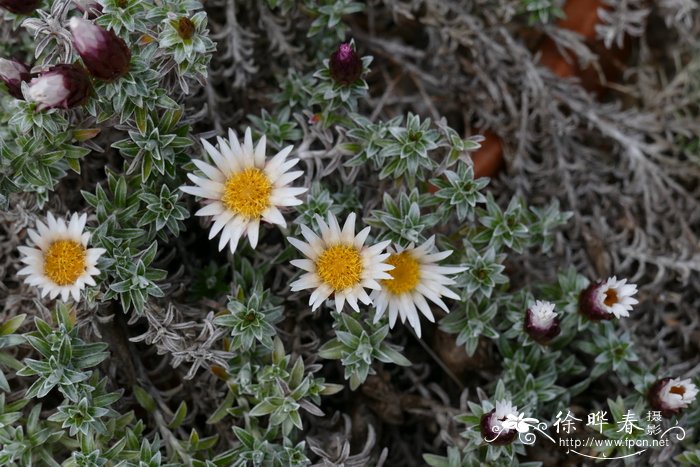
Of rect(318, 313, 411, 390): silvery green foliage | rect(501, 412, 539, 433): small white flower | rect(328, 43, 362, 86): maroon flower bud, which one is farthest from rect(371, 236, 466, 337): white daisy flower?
rect(328, 43, 362, 86): maroon flower bud

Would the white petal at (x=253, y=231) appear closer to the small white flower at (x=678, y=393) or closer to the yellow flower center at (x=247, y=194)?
the yellow flower center at (x=247, y=194)

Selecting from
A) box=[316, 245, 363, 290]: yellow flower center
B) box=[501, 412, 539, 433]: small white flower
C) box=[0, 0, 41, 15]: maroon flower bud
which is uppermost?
box=[0, 0, 41, 15]: maroon flower bud

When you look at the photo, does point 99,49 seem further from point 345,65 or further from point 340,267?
point 340,267

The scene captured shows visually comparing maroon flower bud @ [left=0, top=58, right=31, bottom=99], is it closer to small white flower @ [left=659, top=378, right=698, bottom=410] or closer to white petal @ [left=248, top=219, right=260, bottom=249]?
white petal @ [left=248, top=219, right=260, bottom=249]

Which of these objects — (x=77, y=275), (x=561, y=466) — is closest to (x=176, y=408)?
(x=77, y=275)

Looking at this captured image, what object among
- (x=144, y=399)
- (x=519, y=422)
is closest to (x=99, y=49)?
(x=144, y=399)

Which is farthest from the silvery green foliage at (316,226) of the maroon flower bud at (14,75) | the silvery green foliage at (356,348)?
the maroon flower bud at (14,75)

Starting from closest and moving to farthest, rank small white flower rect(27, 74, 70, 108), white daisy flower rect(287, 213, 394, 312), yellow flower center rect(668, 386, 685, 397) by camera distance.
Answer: small white flower rect(27, 74, 70, 108)
white daisy flower rect(287, 213, 394, 312)
yellow flower center rect(668, 386, 685, 397)
